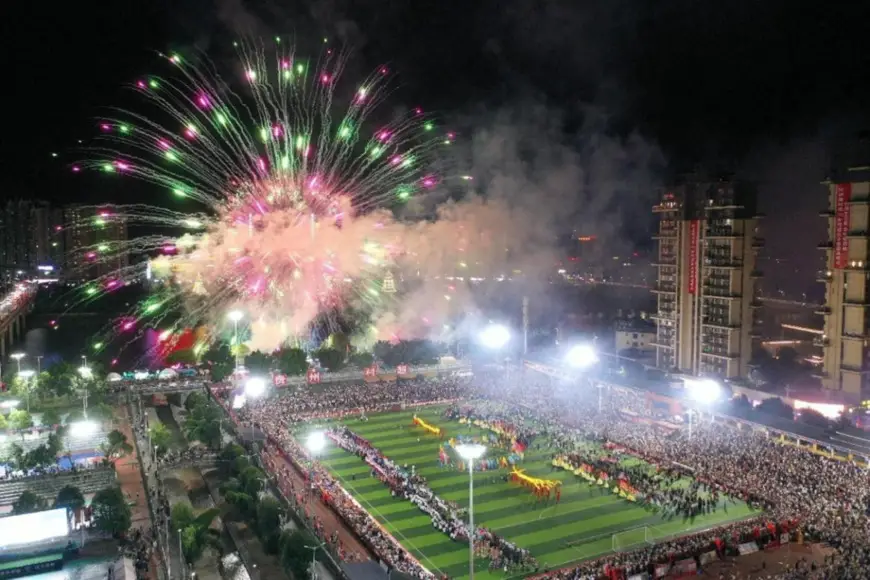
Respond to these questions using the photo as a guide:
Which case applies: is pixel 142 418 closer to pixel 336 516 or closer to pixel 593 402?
pixel 336 516

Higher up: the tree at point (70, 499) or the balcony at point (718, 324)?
the balcony at point (718, 324)

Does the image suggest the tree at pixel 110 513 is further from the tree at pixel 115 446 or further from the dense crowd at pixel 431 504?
the dense crowd at pixel 431 504

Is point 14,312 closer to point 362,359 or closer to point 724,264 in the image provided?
point 362,359

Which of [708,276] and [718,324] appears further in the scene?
[708,276]

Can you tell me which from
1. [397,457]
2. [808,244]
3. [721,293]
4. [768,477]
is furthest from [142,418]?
[808,244]

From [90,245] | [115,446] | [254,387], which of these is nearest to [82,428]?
[115,446]

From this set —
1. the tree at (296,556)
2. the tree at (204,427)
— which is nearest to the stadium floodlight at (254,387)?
the tree at (204,427)
